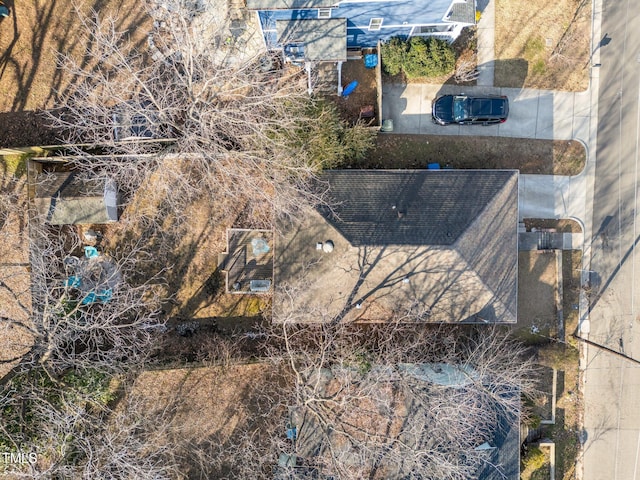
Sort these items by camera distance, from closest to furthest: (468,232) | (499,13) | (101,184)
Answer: (468,232), (101,184), (499,13)

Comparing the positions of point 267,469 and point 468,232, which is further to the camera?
point 267,469

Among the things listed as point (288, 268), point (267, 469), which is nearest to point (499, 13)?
point (288, 268)

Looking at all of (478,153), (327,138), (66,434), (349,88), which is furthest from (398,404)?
(349,88)

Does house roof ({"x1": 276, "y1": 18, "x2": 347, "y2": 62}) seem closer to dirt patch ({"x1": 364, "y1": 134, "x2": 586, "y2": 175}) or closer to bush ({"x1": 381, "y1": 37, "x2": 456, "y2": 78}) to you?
bush ({"x1": 381, "y1": 37, "x2": 456, "y2": 78})

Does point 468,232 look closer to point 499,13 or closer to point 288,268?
point 288,268

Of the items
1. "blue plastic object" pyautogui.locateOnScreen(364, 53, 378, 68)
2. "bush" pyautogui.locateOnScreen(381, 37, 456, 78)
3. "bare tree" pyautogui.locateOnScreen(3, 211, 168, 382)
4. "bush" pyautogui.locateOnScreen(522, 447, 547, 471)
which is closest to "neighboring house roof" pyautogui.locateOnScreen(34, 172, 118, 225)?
"bare tree" pyautogui.locateOnScreen(3, 211, 168, 382)

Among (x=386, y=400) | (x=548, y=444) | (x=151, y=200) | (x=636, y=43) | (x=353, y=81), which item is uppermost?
(x=636, y=43)

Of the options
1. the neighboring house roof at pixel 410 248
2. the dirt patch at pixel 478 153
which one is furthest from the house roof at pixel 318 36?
the neighboring house roof at pixel 410 248
